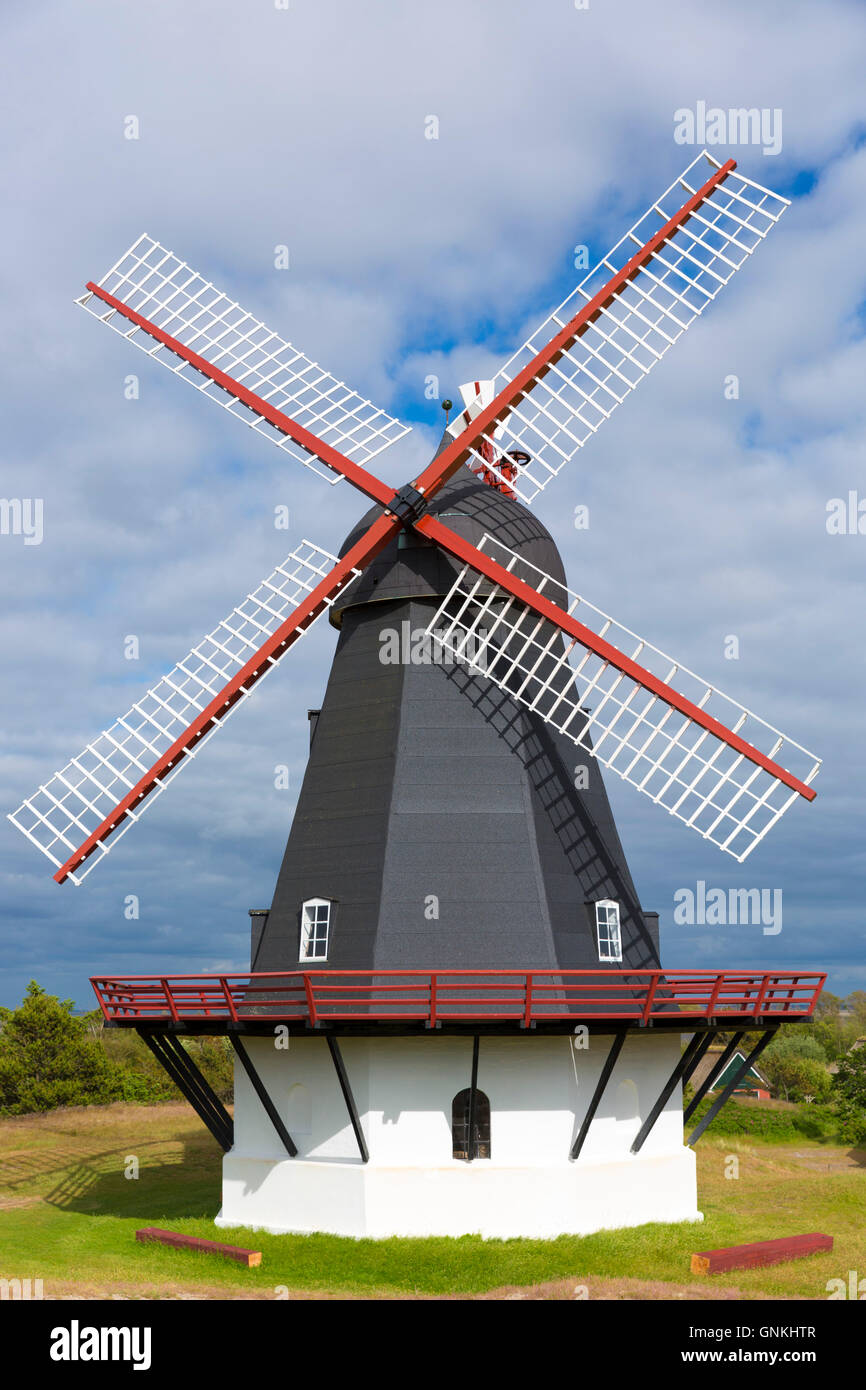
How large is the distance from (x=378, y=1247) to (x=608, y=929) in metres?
5.41

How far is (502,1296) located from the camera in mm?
13562

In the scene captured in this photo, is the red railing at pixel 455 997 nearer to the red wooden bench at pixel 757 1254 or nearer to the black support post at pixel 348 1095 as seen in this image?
the black support post at pixel 348 1095

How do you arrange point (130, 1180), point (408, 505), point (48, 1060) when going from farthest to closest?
1. point (48, 1060)
2. point (130, 1180)
3. point (408, 505)

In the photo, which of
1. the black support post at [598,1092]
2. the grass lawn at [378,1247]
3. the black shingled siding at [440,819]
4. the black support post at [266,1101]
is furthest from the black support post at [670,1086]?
the black support post at [266,1101]

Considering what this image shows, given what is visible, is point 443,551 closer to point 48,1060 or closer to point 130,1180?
point 130,1180

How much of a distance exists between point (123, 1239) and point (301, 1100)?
3305 millimetres

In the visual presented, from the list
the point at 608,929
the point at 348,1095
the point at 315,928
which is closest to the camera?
the point at 348,1095

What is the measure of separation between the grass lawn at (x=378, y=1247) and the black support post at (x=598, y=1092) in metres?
1.16

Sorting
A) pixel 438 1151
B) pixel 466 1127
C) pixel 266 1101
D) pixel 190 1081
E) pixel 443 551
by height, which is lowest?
pixel 438 1151

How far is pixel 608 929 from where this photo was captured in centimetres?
1795

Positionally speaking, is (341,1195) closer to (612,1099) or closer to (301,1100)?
(301,1100)

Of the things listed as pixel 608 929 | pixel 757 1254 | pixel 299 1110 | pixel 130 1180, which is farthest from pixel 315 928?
pixel 130 1180
